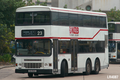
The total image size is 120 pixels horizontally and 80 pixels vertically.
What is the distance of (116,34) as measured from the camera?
3694 centimetres

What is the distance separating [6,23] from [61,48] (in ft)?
56.5

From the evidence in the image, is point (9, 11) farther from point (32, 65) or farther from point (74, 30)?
point (32, 65)

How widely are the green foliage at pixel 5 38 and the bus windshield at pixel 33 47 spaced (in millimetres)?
13837

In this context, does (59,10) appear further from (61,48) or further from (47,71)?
(47,71)

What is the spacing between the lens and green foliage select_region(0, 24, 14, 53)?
33.3 m

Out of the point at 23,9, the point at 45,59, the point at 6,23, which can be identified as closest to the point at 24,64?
the point at 45,59

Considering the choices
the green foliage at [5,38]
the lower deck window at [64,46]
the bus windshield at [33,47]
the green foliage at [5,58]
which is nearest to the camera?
the bus windshield at [33,47]

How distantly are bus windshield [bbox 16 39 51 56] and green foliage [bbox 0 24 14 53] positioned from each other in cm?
1384

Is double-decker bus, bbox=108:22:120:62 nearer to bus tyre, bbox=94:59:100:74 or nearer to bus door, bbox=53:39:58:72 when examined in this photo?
bus tyre, bbox=94:59:100:74

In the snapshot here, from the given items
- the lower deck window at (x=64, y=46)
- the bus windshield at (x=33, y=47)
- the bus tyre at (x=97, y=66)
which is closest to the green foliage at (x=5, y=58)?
the bus tyre at (x=97, y=66)

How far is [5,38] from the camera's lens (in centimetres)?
3550

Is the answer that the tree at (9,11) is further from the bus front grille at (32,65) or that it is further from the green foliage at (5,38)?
the bus front grille at (32,65)

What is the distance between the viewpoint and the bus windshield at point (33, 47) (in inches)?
758

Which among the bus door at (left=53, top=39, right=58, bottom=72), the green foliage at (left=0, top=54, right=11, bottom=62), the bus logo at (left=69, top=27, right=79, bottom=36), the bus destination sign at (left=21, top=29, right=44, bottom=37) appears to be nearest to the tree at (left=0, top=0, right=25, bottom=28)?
the green foliage at (left=0, top=54, right=11, bottom=62)
